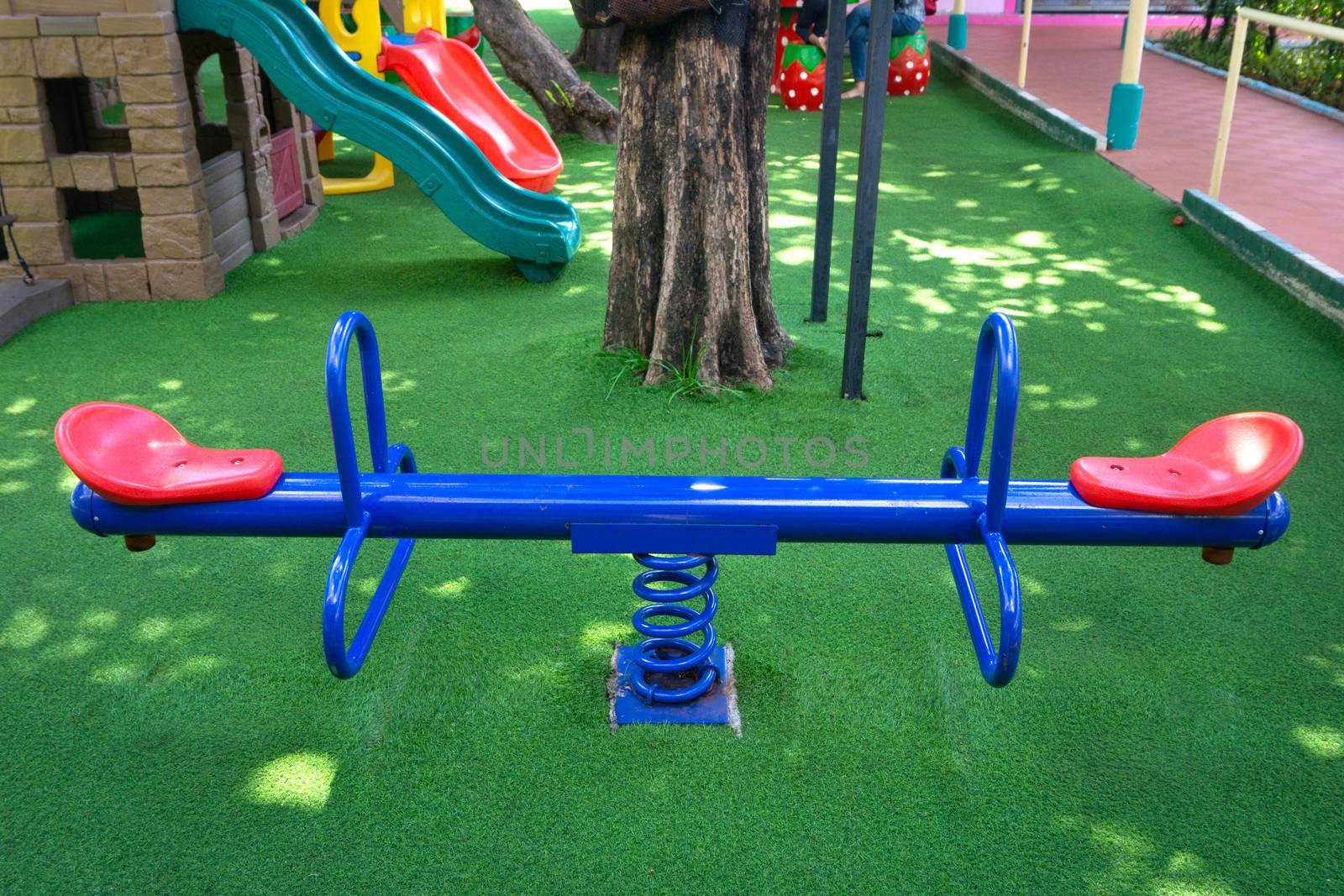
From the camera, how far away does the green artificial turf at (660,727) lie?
2.48m

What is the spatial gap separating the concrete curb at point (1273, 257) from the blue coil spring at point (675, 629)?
4.25 m

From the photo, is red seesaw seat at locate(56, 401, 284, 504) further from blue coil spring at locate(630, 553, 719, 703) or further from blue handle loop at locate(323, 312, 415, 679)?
blue coil spring at locate(630, 553, 719, 703)

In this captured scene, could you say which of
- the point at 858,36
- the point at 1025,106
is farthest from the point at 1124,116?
the point at 858,36

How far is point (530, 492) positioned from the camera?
2.37 m

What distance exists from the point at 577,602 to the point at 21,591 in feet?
5.72

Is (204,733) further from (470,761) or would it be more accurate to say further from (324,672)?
(470,761)

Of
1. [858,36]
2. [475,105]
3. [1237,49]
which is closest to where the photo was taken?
[1237,49]

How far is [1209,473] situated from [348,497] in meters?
1.81

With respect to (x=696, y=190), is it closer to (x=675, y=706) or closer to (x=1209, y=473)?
(x=675, y=706)

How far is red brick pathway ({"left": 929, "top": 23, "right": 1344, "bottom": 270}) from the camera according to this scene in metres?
7.10

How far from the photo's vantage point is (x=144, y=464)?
2.41m

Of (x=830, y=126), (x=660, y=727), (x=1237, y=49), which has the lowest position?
(x=660, y=727)

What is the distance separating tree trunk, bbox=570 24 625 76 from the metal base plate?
11889 millimetres

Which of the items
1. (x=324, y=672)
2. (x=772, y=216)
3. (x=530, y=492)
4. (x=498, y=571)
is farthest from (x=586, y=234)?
(x=530, y=492)
